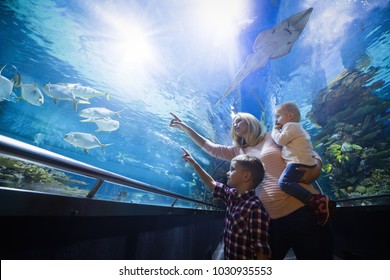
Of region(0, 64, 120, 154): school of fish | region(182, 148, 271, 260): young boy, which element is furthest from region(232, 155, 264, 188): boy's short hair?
region(0, 64, 120, 154): school of fish

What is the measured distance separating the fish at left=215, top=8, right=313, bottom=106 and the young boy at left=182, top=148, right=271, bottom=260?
710 cm

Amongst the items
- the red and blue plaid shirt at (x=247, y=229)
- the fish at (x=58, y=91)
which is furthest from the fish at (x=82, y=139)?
the red and blue plaid shirt at (x=247, y=229)

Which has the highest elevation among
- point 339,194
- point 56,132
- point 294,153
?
point 56,132

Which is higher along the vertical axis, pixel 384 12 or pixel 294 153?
pixel 384 12

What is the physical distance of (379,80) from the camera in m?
11.1

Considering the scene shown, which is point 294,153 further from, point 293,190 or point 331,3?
point 331,3

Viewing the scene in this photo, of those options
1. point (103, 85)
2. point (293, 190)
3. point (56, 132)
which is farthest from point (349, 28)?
point (56, 132)

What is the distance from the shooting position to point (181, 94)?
11156 mm

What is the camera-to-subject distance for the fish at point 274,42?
6.69m

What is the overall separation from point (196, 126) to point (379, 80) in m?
11.4

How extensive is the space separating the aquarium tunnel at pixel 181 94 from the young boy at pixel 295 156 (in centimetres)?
11

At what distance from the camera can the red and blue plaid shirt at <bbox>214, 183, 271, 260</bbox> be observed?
131 cm

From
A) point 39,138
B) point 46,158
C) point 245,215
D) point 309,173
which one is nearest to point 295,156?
point 309,173

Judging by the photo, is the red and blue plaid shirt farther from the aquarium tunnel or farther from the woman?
the aquarium tunnel
